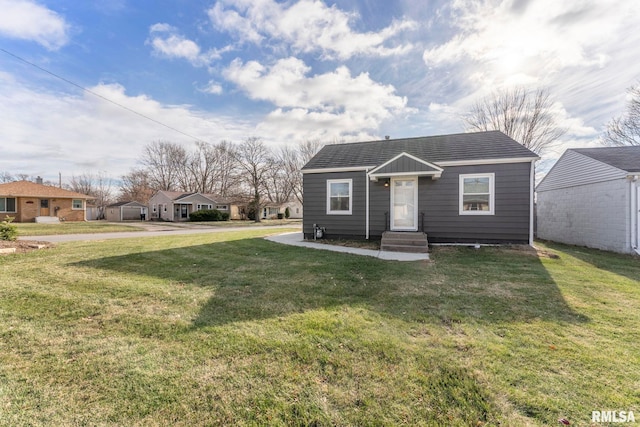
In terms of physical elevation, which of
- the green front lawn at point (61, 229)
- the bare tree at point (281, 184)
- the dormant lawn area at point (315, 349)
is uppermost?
the bare tree at point (281, 184)

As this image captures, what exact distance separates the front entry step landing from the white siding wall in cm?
711

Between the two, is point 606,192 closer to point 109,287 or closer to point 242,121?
point 109,287

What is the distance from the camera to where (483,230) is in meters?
9.43

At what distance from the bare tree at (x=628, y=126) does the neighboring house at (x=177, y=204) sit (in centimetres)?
4030

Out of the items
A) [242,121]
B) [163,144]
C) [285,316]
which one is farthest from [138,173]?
[285,316]

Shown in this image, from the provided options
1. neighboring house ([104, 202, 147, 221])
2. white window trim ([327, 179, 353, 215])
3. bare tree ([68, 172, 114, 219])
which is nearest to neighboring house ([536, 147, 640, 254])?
white window trim ([327, 179, 353, 215])

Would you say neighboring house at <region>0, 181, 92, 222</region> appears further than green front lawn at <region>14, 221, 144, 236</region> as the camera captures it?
Yes

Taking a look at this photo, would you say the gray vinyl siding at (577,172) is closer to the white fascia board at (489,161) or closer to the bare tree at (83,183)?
the white fascia board at (489,161)

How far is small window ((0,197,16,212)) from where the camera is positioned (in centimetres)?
2375

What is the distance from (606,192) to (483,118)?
49.2 ft

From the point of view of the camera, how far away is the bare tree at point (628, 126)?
16.0 metres

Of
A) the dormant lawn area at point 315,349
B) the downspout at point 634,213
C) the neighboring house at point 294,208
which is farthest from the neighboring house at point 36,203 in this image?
the downspout at point 634,213

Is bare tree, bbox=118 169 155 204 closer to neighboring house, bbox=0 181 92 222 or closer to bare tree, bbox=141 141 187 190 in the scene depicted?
bare tree, bbox=141 141 187 190

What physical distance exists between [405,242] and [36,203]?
34129 mm
